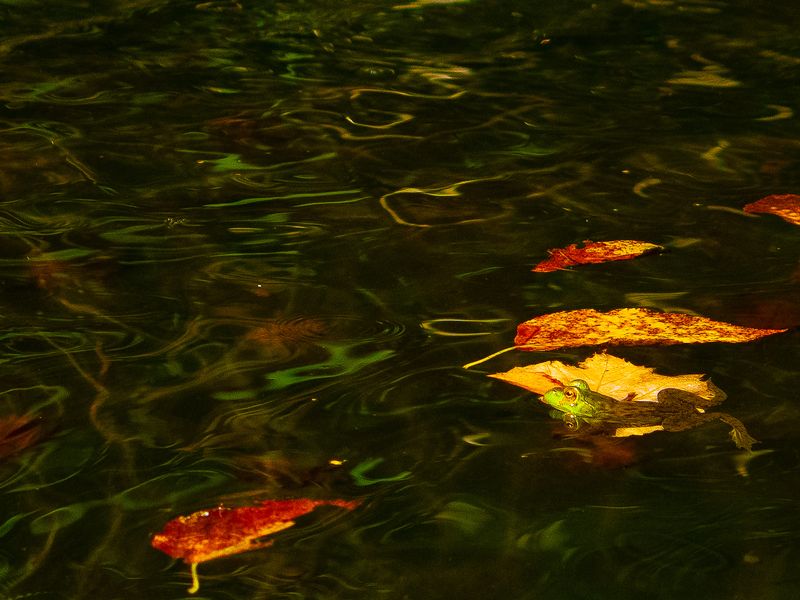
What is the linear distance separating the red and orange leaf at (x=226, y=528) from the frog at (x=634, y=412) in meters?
0.34

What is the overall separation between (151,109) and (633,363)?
1.77 metres

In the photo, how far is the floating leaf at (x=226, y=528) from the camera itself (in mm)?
1284

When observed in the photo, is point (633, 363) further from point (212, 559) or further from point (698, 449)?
point (212, 559)

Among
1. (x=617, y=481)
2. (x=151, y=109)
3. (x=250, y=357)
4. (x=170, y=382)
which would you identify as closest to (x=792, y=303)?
(x=617, y=481)

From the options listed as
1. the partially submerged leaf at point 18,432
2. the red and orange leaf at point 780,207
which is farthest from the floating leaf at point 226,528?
the red and orange leaf at point 780,207

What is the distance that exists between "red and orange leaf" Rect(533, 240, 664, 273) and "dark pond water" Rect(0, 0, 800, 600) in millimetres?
46

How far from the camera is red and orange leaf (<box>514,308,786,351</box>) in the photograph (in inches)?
68.2

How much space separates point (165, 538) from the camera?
1.30 m

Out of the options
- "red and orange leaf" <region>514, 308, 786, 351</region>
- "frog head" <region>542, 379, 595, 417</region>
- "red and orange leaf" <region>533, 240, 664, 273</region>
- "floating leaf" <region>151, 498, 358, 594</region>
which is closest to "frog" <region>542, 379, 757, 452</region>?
"frog head" <region>542, 379, 595, 417</region>

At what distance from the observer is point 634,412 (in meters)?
1.51

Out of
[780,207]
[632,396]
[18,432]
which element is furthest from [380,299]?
[780,207]

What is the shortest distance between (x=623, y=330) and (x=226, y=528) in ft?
2.48

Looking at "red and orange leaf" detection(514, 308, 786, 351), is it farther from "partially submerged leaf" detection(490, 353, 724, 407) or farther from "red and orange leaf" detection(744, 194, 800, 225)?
"red and orange leaf" detection(744, 194, 800, 225)

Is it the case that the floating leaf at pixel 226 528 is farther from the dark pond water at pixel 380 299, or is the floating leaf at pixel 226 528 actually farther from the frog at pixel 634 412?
the frog at pixel 634 412
